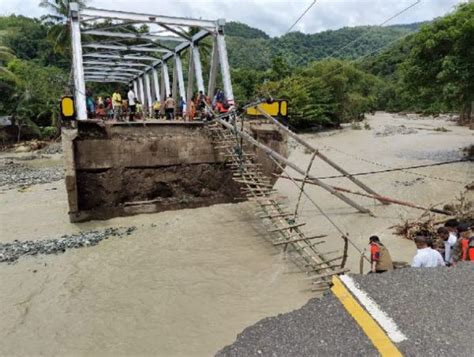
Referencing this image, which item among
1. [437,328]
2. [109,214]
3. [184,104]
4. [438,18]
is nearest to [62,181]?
[184,104]

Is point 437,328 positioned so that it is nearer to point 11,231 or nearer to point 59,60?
point 11,231

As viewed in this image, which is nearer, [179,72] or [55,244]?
[55,244]

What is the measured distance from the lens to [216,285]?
7500 mm

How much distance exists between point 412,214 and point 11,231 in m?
10.8

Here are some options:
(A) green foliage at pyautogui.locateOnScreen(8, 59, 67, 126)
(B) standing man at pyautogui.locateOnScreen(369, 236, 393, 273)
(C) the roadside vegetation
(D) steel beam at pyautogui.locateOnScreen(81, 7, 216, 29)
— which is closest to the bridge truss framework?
(D) steel beam at pyautogui.locateOnScreen(81, 7, 216, 29)

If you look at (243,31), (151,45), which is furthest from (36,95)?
(243,31)

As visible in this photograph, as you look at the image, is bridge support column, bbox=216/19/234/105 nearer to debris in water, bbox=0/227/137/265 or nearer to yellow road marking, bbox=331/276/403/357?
debris in water, bbox=0/227/137/265

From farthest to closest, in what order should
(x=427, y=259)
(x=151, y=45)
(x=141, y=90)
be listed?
(x=141, y=90) < (x=151, y=45) < (x=427, y=259)

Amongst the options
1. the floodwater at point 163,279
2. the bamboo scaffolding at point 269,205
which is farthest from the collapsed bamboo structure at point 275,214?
the floodwater at point 163,279

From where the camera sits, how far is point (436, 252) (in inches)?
219

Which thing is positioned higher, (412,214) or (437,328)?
(437,328)

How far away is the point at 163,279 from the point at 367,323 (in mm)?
5174

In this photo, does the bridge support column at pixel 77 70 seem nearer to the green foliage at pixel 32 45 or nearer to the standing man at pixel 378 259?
the standing man at pixel 378 259

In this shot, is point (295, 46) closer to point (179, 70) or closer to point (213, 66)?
point (179, 70)
